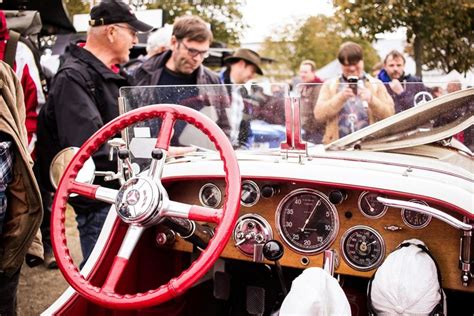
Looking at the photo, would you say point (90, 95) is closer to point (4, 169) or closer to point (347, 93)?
point (4, 169)

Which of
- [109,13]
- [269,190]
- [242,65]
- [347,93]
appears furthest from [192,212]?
[242,65]

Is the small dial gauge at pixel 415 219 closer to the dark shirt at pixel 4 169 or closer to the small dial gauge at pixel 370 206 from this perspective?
the small dial gauge at pixel 370 206

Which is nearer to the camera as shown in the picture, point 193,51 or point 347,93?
point 347,93

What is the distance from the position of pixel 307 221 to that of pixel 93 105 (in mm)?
1515

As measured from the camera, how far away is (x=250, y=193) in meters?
2.35

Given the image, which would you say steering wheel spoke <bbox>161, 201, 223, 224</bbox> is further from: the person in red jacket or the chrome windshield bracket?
the person in red jacket

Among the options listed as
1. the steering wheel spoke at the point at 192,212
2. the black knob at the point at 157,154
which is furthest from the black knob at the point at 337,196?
the black knob at the point at 157,154

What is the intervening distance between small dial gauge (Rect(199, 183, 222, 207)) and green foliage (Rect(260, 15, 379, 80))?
77.3 feet

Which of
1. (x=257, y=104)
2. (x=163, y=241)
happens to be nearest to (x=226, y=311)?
(x=163, y=241)

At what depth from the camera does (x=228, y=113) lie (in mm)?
2738

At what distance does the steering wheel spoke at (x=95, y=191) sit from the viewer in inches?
78.2

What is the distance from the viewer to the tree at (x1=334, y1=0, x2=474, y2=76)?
302 inches

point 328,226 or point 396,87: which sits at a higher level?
point 396,87

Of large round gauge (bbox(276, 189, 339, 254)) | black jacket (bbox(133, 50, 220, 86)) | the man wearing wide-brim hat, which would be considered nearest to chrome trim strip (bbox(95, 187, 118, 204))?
large round gauge (bbox(276, 189, 339, 254))
